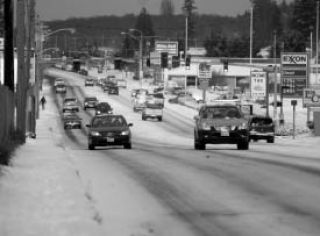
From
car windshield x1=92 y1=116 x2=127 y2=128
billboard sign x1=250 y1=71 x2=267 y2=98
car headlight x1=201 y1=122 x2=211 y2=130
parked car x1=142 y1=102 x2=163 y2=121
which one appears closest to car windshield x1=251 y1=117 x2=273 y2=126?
car windshield x1=92 y1=116 x2=127 y2=128

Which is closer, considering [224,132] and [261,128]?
[224,132]

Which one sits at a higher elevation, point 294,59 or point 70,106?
point 294,59

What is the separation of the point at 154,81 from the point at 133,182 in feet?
513

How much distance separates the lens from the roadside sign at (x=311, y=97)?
62.1 m

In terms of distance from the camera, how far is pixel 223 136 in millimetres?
30484

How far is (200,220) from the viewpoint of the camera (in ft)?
36.6

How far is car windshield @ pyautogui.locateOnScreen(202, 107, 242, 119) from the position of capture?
3123 cm

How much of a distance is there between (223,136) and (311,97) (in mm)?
33245

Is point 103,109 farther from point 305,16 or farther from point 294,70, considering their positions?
point 305,16

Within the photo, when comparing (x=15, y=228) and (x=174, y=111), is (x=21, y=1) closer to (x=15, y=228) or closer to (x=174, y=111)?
(x=15, y=228)

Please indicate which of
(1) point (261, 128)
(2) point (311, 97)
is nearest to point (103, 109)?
(2) point (311, 97)

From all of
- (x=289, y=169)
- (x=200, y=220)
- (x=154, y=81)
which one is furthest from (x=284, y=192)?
(x=154, y=81)

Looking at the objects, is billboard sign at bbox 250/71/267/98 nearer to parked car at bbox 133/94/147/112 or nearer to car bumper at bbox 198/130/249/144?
parked car at bbox 133/94/147/112

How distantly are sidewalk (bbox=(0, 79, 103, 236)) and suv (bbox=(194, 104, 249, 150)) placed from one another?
38.2ft
